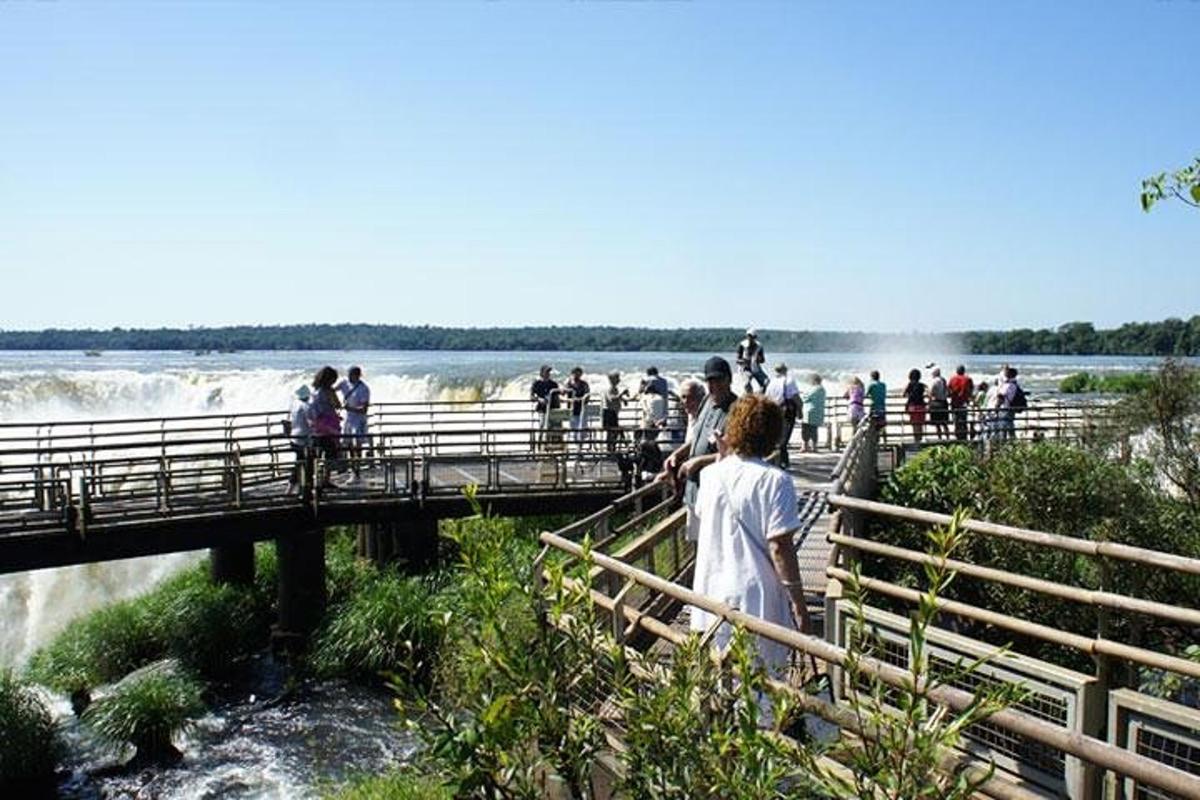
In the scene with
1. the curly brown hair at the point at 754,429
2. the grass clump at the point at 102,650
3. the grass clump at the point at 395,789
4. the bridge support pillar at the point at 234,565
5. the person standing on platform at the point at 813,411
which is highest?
the curly brown hair at the point at 754,429

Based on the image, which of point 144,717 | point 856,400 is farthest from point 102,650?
point 856,400

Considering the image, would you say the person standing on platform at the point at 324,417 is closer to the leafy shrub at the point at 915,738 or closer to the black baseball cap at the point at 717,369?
the black baseball cap at the point at 717,369

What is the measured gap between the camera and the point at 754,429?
4.79 m

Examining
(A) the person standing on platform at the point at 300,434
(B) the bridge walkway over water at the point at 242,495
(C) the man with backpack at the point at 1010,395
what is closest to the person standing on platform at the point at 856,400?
(C) the man with backpack at the point at 1010,395

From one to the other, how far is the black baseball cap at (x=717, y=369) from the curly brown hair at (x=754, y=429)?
1.88 m

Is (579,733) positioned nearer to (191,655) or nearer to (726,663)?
(726,663)

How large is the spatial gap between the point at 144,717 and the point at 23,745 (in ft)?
3.97

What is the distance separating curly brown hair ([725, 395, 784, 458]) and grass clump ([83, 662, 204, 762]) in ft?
31.9

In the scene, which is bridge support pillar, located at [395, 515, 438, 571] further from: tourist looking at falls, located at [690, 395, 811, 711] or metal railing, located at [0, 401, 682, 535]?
tourist looking at falls, located at [690, 395, 811, 711]

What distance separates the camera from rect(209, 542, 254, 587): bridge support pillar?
1653 cm

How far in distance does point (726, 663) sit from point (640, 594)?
3876mm

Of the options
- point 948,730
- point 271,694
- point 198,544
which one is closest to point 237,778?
point 271,694

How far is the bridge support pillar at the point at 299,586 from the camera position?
15039mm

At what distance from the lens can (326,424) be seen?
51.2 ft
